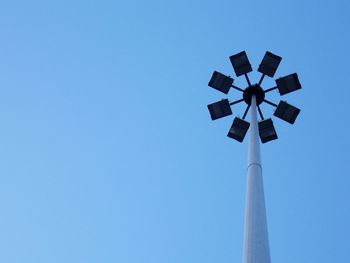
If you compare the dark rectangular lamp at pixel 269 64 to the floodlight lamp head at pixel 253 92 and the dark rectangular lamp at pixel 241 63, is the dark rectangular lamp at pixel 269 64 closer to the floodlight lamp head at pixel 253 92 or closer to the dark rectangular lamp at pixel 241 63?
the floodlight lamp head at pixel 253 92

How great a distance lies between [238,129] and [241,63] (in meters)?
1.67

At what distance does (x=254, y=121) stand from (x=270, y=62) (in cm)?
280

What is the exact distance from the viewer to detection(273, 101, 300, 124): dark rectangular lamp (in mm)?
11375

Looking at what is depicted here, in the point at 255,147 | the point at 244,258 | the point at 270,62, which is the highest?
the point at 270,62

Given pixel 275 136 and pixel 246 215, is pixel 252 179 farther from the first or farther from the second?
pixel 275 136

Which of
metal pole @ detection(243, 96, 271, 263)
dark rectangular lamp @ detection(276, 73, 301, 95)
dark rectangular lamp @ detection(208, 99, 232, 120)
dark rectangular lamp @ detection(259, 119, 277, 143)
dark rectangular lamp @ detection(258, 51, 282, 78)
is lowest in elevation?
metal pole @ detection(243, 96, 271, 263)

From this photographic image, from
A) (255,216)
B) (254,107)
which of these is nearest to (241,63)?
(254,107)

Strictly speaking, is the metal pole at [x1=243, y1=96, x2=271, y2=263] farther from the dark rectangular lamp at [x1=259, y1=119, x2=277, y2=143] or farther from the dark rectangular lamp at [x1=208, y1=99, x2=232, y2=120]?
the dark rectangular lamp at [x1=208, y1=99, x2=232, y2=120]

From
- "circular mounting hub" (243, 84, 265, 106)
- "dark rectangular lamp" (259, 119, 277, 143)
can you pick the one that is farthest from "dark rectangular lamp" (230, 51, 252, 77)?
"dark rectangular lamp" (259, 119, 277, 143)

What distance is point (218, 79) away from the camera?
38.8 feet

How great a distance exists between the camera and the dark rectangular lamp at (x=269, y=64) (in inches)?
460

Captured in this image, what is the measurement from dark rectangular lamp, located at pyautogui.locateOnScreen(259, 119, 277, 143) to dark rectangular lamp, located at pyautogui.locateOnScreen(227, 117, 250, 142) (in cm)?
30

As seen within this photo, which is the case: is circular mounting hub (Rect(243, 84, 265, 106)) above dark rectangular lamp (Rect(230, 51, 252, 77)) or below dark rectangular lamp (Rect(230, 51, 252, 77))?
below

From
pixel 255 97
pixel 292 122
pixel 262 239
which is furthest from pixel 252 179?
pixel 292 122
